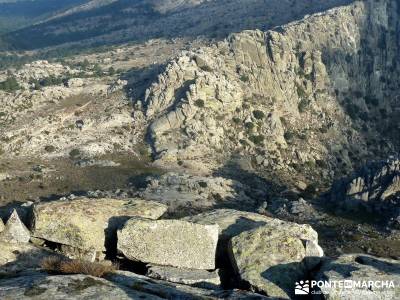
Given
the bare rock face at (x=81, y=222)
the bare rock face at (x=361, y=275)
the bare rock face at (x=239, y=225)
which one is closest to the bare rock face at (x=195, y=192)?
the bare rock face at (x=239, y=225)

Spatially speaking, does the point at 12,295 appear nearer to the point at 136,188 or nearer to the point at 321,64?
the point at 136,188

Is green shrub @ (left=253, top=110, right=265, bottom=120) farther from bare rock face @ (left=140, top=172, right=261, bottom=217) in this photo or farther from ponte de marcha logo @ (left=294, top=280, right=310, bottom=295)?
ponte de marcha logo @ (left=294, top=280, right=310, bottom=295)

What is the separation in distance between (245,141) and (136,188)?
2748 centimetres

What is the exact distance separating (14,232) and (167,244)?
6898 mm

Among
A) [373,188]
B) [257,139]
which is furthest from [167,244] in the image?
[257,139]

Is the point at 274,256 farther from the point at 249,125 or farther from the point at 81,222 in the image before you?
the point at 249,125

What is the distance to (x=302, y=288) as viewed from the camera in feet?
67.4

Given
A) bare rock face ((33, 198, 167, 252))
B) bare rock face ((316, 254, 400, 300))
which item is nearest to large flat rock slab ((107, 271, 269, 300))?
bare rock face ((316, 254, 400, 300))

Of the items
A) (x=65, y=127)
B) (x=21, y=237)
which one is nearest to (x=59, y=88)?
(x=65, y=127)

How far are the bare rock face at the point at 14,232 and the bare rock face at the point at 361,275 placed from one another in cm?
1291

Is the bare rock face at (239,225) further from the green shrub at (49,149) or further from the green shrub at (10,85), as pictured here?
the green shrub at (10,85)

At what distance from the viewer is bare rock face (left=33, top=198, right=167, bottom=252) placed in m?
23.9

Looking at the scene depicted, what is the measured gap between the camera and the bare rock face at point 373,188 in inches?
2798

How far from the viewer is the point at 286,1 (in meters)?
175
